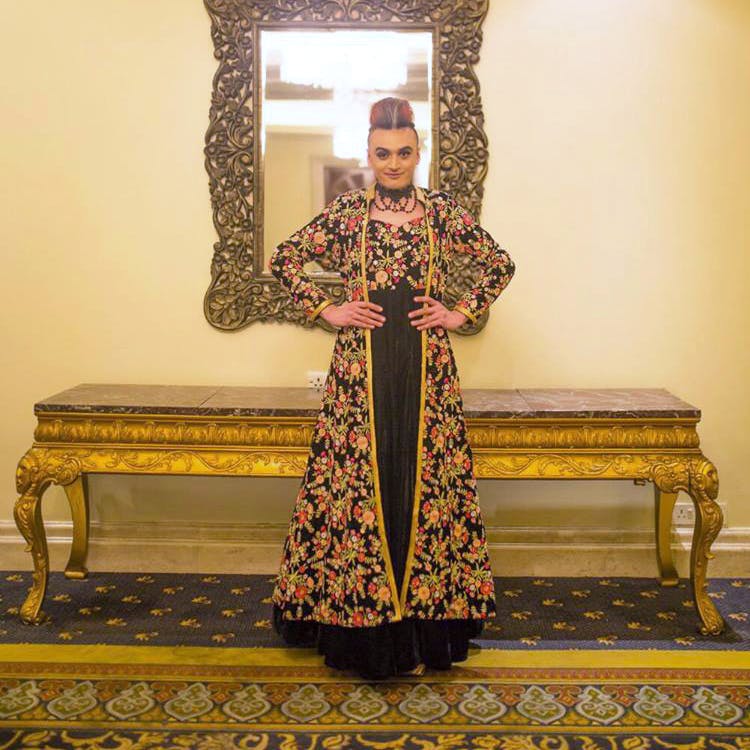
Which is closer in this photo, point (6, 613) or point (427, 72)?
point (6, 613)

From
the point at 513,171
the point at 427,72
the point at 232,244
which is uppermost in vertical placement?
the point at 427,72

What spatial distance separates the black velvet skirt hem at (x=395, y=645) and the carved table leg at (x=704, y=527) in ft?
2.61

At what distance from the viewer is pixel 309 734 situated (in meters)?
2.41

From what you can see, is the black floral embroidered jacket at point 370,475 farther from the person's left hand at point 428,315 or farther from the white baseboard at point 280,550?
the white baseboard at point 280,550

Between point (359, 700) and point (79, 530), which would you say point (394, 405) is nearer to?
point (359, 700)

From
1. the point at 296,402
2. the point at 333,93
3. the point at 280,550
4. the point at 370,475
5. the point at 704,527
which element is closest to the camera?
the point at 370,475

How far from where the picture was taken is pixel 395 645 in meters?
2.73

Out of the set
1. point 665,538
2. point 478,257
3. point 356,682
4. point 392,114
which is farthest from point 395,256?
point 665,538

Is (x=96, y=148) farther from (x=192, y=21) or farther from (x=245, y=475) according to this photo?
(x=245, y=475)

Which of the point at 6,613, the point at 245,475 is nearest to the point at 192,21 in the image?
the point at 245,475

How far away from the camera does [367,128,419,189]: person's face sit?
2.70 metres

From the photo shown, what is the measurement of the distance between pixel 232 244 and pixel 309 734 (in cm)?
187

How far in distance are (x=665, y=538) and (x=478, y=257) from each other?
4.77ft

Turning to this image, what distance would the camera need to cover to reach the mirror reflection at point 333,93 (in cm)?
351
